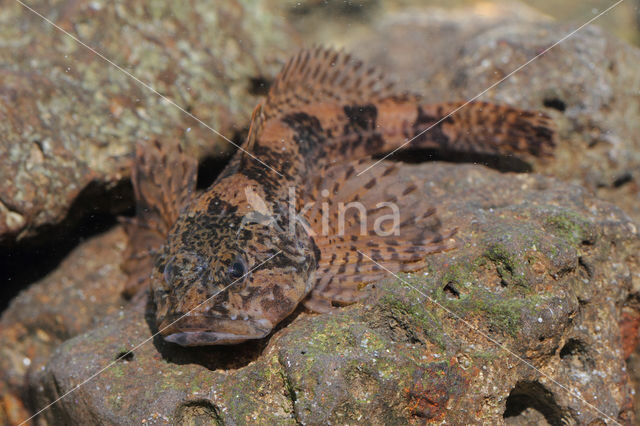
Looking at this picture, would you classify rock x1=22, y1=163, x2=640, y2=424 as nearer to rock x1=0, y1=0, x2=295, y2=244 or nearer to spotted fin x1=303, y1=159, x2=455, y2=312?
spotted fin x1=303, y1=159, x2=455, y2=312

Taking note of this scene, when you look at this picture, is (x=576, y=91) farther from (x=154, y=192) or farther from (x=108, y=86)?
(x=108, y=86)

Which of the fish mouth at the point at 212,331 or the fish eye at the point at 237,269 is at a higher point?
the fish eye at the point at 237,269

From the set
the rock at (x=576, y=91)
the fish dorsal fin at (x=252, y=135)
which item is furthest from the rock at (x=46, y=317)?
the rock at (x=576, y=91)

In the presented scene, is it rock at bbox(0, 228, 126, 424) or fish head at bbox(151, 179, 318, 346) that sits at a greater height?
fish head at bbox(151, 179, 318, 346)

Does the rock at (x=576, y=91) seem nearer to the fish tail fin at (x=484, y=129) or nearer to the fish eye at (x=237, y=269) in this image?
the fish tail fin at (x=484, y=129)

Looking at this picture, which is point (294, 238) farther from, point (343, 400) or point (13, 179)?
point (13, 179)

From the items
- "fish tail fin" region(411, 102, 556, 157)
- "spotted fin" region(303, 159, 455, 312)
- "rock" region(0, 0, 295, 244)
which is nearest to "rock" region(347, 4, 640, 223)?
"fish tail fin" region(411, 102, 556, 157)
